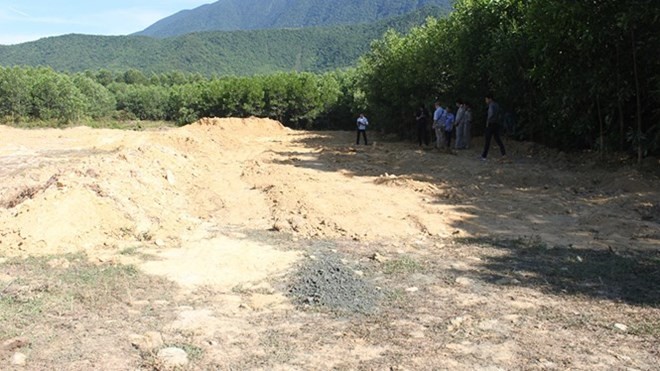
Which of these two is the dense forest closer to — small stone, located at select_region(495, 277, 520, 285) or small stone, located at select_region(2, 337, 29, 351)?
small stone, located at select_region(495, 277, 520, 285)

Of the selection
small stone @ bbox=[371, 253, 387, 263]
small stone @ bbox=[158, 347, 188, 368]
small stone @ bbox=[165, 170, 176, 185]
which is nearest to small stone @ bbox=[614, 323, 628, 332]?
small stone @ bbox=[371, 253, 387, 263]

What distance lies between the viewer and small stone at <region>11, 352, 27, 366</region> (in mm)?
3396

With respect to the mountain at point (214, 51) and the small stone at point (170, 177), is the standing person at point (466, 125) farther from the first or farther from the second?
the mountain at point (214, 51)

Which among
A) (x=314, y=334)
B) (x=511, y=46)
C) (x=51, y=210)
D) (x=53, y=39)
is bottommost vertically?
(x=314, y=334)

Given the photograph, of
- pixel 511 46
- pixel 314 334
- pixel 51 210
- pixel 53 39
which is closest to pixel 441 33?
pixel 511 46

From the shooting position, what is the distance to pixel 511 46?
540 inches

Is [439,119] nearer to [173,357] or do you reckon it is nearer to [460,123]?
[460,123]

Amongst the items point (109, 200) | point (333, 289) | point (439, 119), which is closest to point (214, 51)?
point (439, 119)

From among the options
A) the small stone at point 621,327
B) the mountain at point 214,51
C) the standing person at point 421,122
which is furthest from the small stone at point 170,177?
the mountain at point 214,51

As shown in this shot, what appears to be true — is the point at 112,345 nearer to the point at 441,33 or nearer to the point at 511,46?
the point at 511,46

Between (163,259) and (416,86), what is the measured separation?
15277 millimetres

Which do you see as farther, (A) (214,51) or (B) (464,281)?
(A) (214,51)

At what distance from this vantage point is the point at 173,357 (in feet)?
11.4

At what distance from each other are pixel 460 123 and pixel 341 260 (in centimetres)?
1020
